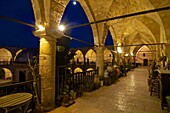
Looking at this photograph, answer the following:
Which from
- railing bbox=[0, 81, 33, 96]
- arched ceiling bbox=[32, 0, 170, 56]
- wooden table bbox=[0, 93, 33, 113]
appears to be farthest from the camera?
arched ceiling bbox=[32, 0, 170, 56]

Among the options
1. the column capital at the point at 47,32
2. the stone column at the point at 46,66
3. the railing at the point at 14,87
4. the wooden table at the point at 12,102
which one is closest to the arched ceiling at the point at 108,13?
the column capital at the point at 47,32

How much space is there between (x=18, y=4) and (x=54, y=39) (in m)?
39.9

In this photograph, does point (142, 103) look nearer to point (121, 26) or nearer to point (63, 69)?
point (63, 69)

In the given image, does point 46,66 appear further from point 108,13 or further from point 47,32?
point 108,13

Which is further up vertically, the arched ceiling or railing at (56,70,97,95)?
the arched ceiling

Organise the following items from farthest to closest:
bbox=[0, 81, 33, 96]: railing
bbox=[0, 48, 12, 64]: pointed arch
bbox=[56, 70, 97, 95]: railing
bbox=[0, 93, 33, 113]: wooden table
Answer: bbox=[0, 48, 12, 64]: pointed arch → bbox=[56, 70, 97, 95]: railing → bbox=[0, 81, 33, 96]: railing → bbox=[0, 93, 33, 113]: wooden table

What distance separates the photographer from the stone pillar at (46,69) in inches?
145

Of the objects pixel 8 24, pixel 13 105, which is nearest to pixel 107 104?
pixel 13 105

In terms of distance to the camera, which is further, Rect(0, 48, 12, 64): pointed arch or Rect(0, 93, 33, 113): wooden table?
Rect(0, 48, 12, 64): pointed arch

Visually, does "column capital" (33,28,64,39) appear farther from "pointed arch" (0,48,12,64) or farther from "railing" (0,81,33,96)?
"pointed arch" (0,48,12,64)

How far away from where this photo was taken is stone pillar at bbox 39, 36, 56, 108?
3.69 metres

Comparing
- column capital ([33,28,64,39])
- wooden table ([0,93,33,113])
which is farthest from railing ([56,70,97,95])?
wooden table ([0,93,33,113])

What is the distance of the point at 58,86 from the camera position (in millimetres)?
4285

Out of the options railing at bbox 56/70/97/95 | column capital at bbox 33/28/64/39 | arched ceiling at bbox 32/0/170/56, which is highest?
arched ceiling at bbox 32/0/170/56
